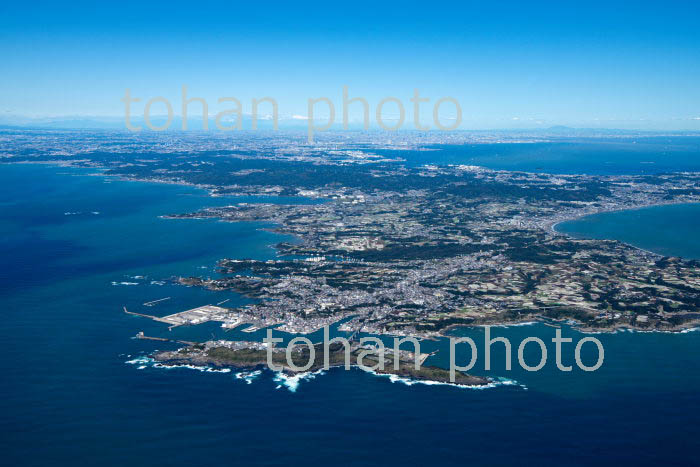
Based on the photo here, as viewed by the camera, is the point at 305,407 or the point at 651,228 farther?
the point at 651,228

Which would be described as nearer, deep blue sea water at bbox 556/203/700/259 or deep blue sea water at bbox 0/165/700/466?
deep blue sea water at bbox 0/165/700/466

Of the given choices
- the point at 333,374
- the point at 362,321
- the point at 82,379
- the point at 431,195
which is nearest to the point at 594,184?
the point at 431,195

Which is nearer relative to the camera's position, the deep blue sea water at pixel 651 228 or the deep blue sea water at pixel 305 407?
the deep blue sea water at pixel 305 407

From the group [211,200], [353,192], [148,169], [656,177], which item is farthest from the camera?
[148,169]

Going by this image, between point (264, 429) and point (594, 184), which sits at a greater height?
point (594, 184)

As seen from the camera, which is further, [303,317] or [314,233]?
[314,233]

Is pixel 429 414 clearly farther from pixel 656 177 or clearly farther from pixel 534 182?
pixel 656 177

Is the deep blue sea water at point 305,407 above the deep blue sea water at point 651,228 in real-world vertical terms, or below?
below

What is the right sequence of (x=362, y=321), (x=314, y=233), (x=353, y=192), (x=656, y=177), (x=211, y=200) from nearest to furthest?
(x=362, y=321), (x=314, y=233), (x=211, y=200), (x=353, y=192), (x=656, y=177)
